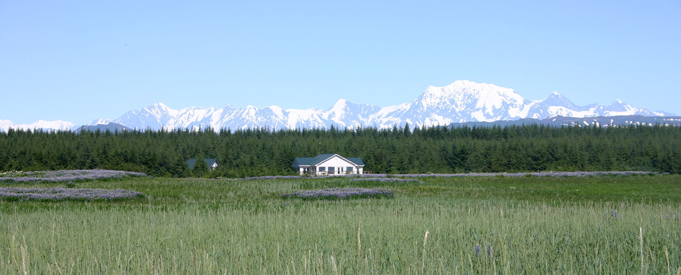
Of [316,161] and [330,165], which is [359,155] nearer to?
[330,165]

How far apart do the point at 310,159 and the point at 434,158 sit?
81.4 ft

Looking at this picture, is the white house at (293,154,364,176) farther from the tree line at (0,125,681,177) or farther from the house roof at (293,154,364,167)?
the tree line at (0,125,681,177)

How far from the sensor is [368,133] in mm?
154375

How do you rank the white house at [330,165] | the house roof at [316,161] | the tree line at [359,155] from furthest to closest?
the house roof at [316,161] → the white house at [330,165] → the tree line at [359,155]

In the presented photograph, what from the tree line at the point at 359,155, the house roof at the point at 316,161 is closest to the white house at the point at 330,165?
the house roof at the point at 316,161

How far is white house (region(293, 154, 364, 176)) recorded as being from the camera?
336ft

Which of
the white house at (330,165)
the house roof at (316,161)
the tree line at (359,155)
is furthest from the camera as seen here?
the house roof at (316,161)

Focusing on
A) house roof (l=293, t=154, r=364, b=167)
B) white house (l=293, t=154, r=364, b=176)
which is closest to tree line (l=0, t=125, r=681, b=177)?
house roof (l=293, t=154, r=364, b=167)

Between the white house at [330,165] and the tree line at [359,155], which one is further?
the white house at [330,165]

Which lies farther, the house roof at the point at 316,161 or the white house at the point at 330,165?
the house roof at the point at 316,161

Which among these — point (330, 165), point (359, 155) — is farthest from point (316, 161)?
point (359, 155)

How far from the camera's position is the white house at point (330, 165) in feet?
336

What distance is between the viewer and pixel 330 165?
103375 millimetres

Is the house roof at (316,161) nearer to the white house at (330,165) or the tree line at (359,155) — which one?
the white house at (330,165)
